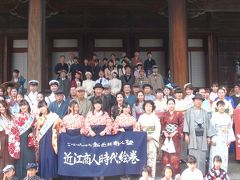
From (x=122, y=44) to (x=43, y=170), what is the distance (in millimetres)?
6778

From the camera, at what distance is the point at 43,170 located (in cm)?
Answer: 761

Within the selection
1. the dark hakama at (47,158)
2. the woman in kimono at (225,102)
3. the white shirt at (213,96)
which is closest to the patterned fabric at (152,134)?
the woman in kimono at (225,102)

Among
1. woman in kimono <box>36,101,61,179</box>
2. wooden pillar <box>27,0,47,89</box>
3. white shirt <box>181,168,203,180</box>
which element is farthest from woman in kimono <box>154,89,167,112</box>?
wooden pillar <box>27,0,47,89</box>

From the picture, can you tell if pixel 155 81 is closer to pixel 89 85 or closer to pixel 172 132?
pixel 89 85

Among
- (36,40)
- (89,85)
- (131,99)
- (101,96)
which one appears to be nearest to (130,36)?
(89,85)

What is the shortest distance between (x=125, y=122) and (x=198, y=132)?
1.41m

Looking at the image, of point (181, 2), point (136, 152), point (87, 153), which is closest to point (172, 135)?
point (136, 152)

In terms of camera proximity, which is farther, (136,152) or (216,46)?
(216,46)

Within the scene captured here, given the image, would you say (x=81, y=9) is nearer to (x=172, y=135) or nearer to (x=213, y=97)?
(x=213, y=97)

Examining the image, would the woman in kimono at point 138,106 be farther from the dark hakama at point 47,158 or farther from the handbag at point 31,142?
the handbag at point 31,142

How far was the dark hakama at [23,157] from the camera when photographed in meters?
7.56

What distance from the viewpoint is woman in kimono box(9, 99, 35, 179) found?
752 centimetres

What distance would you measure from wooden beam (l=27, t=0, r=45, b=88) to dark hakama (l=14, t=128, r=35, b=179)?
239 centimetres

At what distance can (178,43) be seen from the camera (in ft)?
33.3
